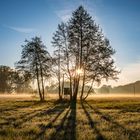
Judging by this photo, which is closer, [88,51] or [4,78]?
[88,51]

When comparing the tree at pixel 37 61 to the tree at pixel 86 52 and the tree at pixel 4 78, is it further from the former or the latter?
the tree at pixel 4 78

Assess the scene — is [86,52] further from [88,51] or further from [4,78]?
[4,78]

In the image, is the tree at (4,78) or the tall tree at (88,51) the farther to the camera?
the tree at (4,78)

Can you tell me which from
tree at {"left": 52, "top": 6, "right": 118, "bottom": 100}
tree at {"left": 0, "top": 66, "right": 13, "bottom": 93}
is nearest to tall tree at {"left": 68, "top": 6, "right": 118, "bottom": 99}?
tree at {"left": 52, "top": 6, "right": 118, "bottom": 100}

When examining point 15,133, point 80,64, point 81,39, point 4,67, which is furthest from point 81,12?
point 4,67

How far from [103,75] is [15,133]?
1352 inches

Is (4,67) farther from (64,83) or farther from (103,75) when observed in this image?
(103,75)

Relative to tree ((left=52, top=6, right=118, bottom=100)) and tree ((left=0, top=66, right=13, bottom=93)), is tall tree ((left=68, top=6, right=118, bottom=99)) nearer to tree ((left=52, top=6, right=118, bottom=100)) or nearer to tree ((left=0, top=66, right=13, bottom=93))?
tree ((left=52, top=6, right=118, bottom=100))

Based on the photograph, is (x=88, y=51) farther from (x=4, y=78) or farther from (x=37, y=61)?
(x=4, y=78)

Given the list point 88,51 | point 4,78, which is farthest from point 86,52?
point 4,78

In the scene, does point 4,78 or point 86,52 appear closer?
point 86,52

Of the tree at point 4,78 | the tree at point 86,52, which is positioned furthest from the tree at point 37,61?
the tree at point 4,78

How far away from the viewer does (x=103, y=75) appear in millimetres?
45875

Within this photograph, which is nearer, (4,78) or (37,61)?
(37,61)
